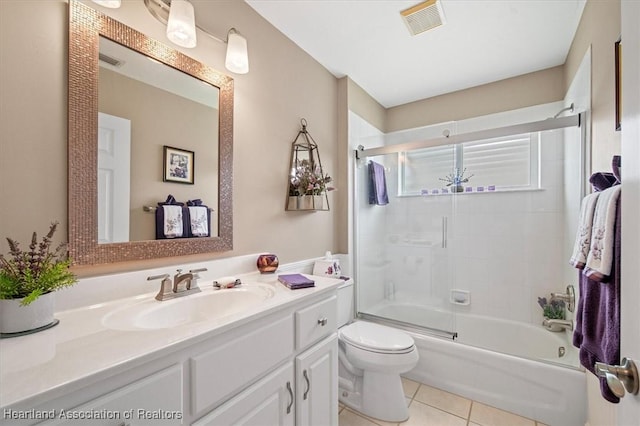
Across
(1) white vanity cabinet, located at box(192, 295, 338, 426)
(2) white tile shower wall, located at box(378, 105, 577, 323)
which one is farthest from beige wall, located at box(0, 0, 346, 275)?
(2) white tile shower wall, located at box(378, 105, 577, 323)

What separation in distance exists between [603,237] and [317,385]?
48.2 inches

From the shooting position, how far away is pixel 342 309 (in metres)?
2.21

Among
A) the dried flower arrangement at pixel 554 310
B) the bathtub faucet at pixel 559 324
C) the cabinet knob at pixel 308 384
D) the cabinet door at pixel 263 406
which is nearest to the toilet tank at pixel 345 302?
the cabinet knob at pixel 308 384

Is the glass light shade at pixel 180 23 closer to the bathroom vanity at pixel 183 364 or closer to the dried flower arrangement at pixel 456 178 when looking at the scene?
the bathroom vanity at pixel 183 364

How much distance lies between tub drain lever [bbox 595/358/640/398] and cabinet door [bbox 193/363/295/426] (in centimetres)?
94

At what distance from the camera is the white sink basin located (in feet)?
3.03

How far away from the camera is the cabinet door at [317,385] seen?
117 centimetres

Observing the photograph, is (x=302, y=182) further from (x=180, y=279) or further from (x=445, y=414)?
(x=445, y=414)

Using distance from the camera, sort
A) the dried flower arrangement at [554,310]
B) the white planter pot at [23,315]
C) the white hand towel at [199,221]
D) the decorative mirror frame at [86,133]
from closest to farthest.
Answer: the white planter pot at [23,315]
the decorative mirror frame at [86,133]
the white hand towel at [199,221]
the dried flower arrangement at [554,310]

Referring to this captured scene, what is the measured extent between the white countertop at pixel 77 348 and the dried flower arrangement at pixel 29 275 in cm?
11

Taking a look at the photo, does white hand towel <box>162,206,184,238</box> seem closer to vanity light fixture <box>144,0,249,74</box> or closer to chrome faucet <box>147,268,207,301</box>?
Answer: chrome faucet <box>147,268,207,301</box>

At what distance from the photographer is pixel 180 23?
1.15m

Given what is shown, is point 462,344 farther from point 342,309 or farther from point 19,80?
point 19,80

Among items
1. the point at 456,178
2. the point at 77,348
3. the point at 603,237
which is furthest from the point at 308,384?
the point at 456,178
